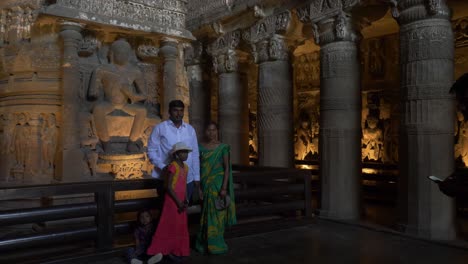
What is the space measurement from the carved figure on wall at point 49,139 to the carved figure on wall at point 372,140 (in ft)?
25.0

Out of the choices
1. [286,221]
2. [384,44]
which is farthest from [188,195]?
[384,44]

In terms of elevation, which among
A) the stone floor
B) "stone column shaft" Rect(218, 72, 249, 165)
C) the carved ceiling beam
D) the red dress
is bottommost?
the stone floor

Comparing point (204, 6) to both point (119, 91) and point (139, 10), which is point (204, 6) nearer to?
point (139, 10)

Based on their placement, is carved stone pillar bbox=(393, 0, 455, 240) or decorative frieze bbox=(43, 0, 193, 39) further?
decorative frieze bbox=(43, 0, 193, 39)

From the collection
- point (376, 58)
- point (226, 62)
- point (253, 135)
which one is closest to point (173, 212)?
point (226, 62)

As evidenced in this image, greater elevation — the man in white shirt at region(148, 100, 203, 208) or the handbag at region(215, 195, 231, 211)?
the man in white shirt at region(148, 100, 203, 208)

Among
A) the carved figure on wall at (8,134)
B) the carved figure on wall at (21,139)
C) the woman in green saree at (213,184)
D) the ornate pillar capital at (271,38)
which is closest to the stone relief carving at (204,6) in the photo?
the ornate pillar capital at (271,38)

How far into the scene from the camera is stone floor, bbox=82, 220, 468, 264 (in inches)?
187

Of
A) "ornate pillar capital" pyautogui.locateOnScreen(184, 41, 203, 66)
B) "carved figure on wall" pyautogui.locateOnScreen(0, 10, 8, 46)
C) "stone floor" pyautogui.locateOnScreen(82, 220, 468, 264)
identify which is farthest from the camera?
"ornate pillar capital" pyautogui.locateOnScreen(184, 41, 203, 66)

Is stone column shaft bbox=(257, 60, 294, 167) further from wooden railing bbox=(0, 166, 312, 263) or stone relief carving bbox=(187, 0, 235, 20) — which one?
wooden railing bbox=(0, 166, 312, 263)

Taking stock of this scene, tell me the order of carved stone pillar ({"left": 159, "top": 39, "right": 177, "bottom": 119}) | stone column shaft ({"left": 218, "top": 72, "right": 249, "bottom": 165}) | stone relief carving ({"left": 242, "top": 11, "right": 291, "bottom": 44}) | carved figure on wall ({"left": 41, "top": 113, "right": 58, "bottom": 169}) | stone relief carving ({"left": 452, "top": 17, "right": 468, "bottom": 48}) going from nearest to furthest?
carved figure on wall ({"left": 41, "top": 113, "right": 58, "bottom": 169}) → carved stone pillar ({"left": 159, "top": 39, "right": 177, "bottom": 119}) → stone relief carving ({"left": 242, "top": 11, "right": 291, "bottom": 44}) → stone relief carving ({"left": 452, "top": 17, "right": 468, "bottom": 48}) → stone column shaft ({"left": 218, "top": 72, "right": 249, "bottom": 165})

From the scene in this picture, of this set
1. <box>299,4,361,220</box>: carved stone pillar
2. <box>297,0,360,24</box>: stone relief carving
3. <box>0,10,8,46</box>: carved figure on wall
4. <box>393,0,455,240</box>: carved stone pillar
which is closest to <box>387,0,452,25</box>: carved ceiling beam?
<box>393,0,455,240</box>: carved stone pillar

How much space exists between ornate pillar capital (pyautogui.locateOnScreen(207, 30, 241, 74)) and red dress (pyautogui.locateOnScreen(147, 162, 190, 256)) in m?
6.42

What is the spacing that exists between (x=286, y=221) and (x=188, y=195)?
2168mm
